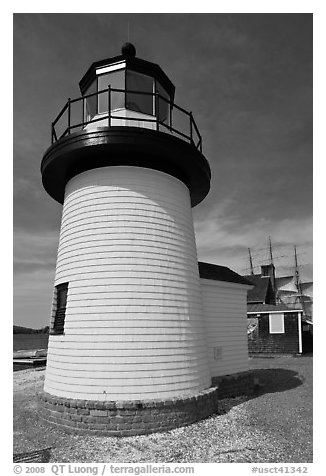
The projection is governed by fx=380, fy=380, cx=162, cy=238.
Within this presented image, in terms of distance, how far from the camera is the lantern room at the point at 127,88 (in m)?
9.02

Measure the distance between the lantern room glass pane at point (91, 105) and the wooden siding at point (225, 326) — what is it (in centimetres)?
536

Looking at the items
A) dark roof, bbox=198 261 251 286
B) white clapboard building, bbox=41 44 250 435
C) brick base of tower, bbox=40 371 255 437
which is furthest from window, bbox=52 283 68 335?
dark roof, bbox=198 261 251 286

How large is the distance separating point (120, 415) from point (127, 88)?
23.8ft

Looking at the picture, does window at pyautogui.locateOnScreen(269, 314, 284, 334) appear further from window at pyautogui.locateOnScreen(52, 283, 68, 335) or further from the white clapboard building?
window at pyautogui.locateOnScreen(52, 283, 68, 335)

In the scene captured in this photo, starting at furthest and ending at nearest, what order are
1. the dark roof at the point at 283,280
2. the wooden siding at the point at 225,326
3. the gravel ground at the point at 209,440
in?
1. the dark roof at the point at 283,280
2. the wooden siding at the point at 225,326
3. the gravel ground at the point at 209,440

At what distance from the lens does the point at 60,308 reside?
9031 millimetres

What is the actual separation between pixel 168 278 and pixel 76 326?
224 centimetres

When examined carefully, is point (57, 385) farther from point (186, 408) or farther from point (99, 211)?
point (99, 211)

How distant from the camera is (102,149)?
8492mm

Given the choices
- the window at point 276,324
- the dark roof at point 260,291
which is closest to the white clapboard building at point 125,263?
the window at point 276,324

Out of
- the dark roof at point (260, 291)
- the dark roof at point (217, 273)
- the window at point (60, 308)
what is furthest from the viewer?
the dark roof at point (260, 291)

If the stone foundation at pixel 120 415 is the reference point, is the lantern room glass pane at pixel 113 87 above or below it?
above

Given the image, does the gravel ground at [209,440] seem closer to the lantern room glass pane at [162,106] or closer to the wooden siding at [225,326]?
the wooden siding at [225,326]
